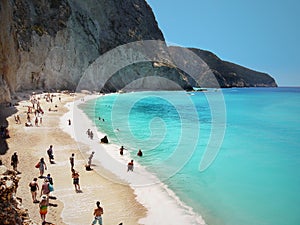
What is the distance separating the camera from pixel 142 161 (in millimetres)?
20109

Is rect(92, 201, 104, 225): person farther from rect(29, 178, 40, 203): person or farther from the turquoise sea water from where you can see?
the turquoise sea water

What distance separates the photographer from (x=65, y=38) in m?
69.4

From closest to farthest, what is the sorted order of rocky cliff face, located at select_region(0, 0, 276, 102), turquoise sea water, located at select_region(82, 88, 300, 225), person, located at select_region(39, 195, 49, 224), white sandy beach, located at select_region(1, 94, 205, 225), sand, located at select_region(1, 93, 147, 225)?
person, located at select_region(39, 195, 49, 224)
sand, located at select_region(1, 93, 147, 225)
white sandy beach, located at select_region(1, 94, 205, 225)
turquoise sea water, located at select_region(82, 88, 300, 225)
rocky cliff face, located at select_region(0, 0, 276, 102)

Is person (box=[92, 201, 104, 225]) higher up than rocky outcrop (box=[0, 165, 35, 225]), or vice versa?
rocky outcrop (box=[0, 165, 35, 225])

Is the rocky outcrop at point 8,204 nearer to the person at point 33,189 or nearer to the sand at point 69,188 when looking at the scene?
the sand at point 69,188

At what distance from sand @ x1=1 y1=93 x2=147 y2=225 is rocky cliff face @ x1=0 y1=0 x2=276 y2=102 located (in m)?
13.9

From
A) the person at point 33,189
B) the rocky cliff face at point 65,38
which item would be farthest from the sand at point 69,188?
the rocky cliff face at point 65,38

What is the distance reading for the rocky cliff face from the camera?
36.5 meters

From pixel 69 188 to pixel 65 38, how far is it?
203ft

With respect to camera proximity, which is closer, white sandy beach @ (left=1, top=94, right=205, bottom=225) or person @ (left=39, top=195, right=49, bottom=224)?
person @ (left=39, top=195, right=49, bottom=224)

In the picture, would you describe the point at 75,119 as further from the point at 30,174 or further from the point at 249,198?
the point at 249,198

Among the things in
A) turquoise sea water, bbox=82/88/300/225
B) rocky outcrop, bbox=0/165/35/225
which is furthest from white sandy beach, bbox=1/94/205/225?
rocky outcrop, bbox=0/165/35/225

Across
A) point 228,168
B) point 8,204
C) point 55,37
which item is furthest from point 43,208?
point 55,37

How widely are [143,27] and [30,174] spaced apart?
102179mm
